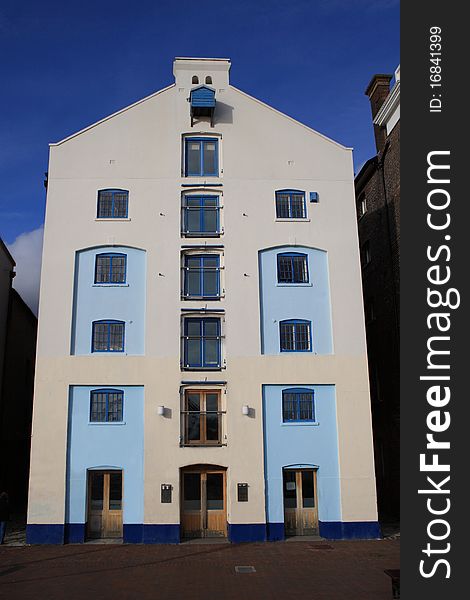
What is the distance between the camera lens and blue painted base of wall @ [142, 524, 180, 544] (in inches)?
765

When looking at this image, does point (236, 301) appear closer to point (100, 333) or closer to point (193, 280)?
point (193, 280)

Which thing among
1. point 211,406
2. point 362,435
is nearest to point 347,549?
point 362,435

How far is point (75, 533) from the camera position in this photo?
19453 mm

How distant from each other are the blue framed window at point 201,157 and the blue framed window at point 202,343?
5.72m

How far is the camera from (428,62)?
9.40 metres

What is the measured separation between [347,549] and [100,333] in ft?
35.7

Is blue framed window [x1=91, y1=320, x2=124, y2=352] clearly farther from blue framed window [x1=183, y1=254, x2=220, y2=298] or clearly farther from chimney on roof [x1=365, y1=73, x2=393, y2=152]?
chimney on roof [x1=365, y1=73, x2=393, y2=152]

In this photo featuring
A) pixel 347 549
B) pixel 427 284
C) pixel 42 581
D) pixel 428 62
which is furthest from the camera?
pixel 347 549

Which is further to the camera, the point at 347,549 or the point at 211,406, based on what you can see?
the point at 211,406

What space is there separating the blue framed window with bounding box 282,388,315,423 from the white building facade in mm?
50

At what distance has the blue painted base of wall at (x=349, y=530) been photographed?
19828 millimetres

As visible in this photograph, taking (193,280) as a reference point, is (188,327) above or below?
below

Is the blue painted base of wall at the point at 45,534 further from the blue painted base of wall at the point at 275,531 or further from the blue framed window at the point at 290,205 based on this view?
the blue framed window at the point at 290,205

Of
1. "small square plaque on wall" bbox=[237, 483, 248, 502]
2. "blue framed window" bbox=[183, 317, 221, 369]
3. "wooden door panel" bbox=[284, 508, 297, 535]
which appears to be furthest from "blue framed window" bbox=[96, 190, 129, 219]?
"wooden door panel" bbox=[284, 508, 297, 535]
